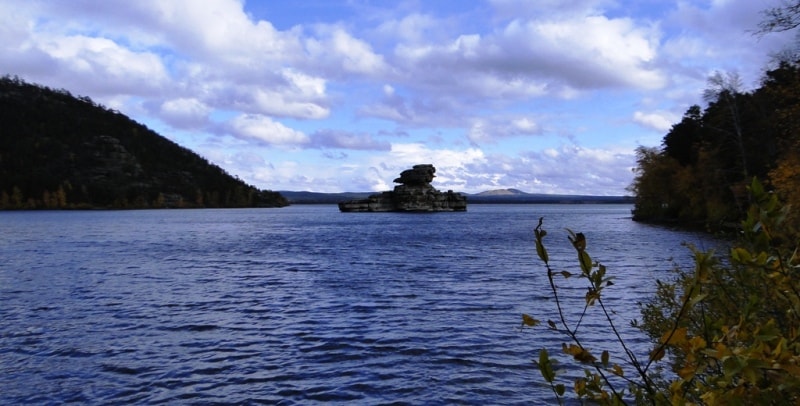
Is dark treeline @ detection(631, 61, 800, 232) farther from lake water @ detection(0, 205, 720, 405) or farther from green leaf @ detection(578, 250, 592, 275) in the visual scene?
green leaf @ detection(578, 250, 592, 275)

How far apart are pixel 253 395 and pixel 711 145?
256 ft

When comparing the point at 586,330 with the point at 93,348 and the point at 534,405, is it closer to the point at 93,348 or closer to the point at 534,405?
the point at 534,405

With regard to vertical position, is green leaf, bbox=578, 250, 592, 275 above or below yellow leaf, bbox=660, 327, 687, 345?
above

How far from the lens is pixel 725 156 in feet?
224

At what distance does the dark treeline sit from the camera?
118 ft

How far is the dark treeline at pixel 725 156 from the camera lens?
118 feet

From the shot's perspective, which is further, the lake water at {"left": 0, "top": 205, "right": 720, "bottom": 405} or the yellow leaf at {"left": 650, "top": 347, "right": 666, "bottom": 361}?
the lake water at {"left": 0, "top": 205, "right": 720, "bottom": 405}

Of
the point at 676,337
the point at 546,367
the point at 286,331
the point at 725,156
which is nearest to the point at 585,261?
the point at 676,337

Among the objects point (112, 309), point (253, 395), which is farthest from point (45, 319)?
point (253, 395)

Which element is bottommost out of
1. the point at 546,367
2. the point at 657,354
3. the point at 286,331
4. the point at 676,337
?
the point at 286,331

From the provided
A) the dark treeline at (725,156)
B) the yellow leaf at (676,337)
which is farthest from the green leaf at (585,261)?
the dark treeline at (725,156)

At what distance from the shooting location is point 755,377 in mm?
2777

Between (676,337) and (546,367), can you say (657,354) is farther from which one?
(546,367)

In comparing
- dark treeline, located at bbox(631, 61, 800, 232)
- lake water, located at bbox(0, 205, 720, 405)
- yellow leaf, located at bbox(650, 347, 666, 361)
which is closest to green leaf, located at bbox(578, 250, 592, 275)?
yellow leaf, located at bbox(650, 347, 666, 361)
